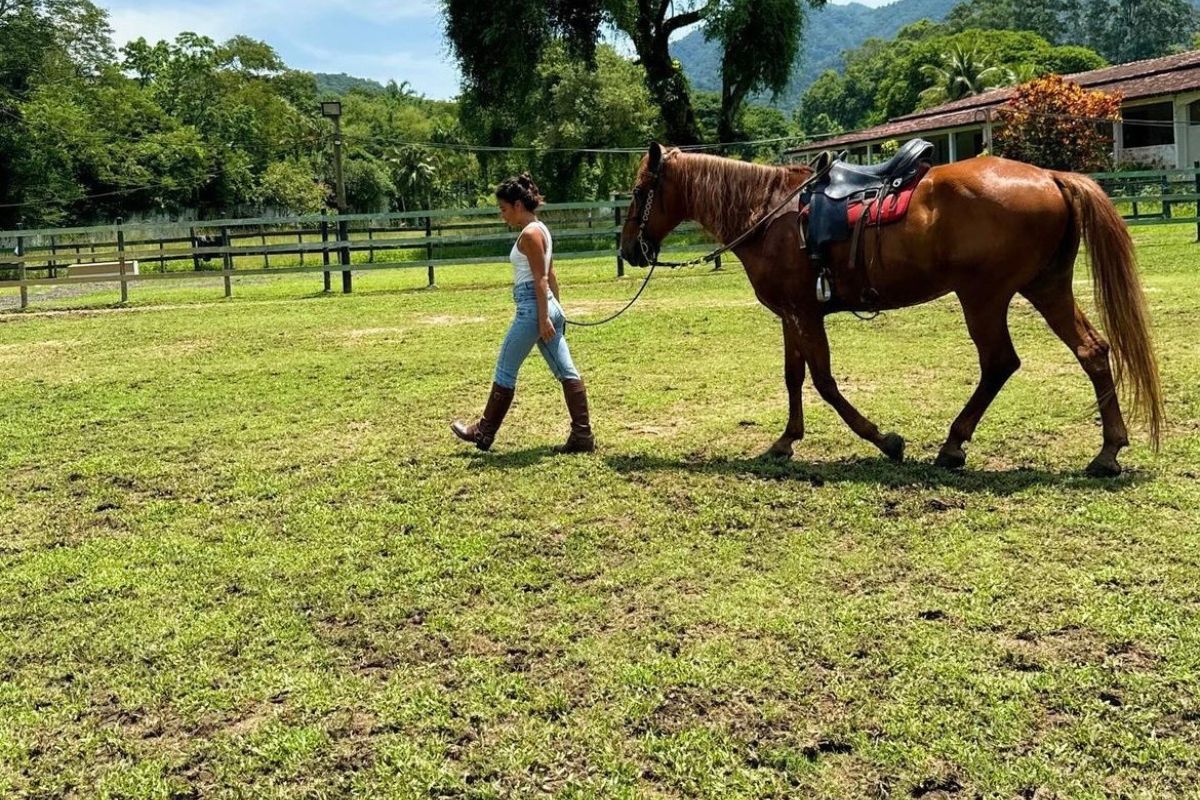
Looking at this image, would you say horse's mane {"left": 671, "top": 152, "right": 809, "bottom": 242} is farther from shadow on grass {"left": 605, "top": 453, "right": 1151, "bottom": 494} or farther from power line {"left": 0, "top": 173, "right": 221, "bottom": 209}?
power line {"left": 0, "top": 173, "right": 221, "bottom": 209}

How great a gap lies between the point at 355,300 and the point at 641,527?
40.8 ft

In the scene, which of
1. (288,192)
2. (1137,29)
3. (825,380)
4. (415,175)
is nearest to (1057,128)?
(825,380)

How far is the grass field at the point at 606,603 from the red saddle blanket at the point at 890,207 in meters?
1.32

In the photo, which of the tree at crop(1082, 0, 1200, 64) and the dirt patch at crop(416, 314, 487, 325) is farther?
the tree at crop(1082, 0, 1200, 64)

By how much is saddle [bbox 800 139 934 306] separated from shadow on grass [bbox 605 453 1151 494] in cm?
92

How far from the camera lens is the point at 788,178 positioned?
18.5 feet

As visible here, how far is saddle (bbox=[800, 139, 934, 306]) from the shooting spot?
5.16m

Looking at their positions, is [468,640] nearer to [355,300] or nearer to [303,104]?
[355,300]

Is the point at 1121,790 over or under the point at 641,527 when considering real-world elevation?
under

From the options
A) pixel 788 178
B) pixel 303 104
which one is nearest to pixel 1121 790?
pixel 788 178

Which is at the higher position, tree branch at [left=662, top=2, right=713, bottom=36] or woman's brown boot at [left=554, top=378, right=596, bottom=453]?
tree branch at [left=662, top=2, right=713, bottom=36]

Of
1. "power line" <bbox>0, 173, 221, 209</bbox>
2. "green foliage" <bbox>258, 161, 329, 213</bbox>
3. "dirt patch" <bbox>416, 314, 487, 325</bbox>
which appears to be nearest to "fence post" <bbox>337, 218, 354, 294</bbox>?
"dirt patch" <bbox>416, 314, 487, 325</bbox>

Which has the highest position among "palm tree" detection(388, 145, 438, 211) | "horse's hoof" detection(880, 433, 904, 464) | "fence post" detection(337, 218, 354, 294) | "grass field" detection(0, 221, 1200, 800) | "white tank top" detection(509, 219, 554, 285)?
"palm tree" detection(388, 145, 438, 211)

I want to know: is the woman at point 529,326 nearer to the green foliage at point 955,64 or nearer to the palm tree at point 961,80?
the palm tree at point 961,80
